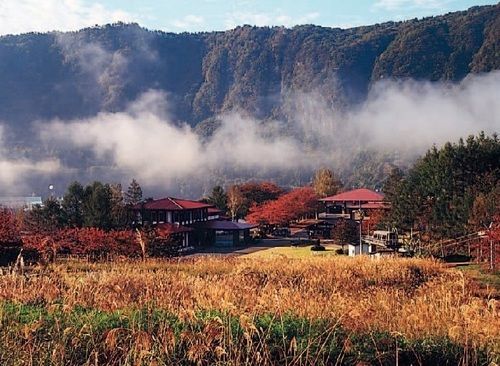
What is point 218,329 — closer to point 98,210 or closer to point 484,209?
point 484,209

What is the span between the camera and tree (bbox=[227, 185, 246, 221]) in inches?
2142

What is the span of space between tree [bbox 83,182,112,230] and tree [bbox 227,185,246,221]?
19856 mm

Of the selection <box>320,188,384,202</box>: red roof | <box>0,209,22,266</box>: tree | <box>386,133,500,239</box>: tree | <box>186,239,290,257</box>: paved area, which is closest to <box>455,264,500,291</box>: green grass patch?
<box>386,133,500,239</box>: tree

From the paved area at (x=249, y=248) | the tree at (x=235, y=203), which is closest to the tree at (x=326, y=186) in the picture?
the tree at (x=235, y=203)

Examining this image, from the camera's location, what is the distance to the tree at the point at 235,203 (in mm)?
54406

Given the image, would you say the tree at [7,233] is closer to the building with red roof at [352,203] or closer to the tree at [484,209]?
the tree at [484,209]

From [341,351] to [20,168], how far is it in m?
189

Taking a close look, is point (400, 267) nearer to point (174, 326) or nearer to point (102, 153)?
point (174, 326)

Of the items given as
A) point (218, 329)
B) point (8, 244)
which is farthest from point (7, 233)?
point (218, 329)

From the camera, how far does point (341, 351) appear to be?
4.65 metres

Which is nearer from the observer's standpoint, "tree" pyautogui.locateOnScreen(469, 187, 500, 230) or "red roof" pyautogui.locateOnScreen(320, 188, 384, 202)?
"tree" pyautogui.locateOnScreen(469, 187, 500, 230)

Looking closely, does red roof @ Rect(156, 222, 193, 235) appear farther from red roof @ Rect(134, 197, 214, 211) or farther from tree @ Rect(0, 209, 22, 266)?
tree @ Rect(0, 209, 22, 266)

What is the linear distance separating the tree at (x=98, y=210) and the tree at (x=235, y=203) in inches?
782

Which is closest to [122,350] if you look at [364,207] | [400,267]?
[400,267]
